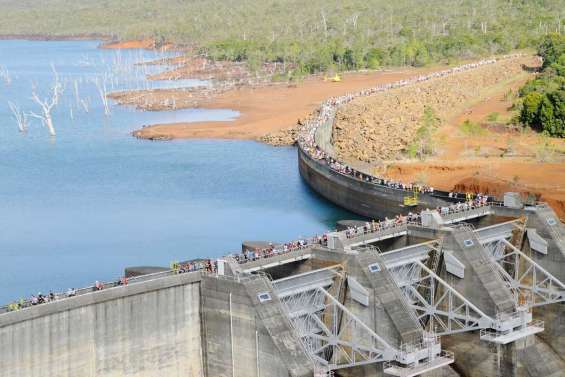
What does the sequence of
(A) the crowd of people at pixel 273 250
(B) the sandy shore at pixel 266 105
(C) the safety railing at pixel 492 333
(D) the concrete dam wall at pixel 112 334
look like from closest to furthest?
(D) the concrete dam wall at pixel 112 334, (C) the safety railing at pixel 492 333, (A) the crowd of people at pixel 273 250, (B) the sandy shore at pixel 266 105

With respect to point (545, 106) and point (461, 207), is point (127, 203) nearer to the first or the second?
point (461, 207)

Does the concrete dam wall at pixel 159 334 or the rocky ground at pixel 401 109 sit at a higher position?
the concrete dam wall at pixel 159 334

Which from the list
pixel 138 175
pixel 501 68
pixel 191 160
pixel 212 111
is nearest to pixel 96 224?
pixel 138 175

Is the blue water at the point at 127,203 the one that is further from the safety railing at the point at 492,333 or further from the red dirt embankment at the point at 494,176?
the safety railing at the point at 492,333

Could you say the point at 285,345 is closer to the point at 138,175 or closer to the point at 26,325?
the point at 26,325

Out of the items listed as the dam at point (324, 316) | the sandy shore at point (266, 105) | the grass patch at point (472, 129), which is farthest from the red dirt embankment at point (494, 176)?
the sandy shore at point (266, 105)

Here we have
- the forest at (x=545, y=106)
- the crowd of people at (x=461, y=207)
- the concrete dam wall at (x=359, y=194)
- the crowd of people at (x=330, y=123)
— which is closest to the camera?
the crowd of people at (x=461, y=207)

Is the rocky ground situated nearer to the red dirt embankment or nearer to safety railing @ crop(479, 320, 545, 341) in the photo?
the red dirt embankment
